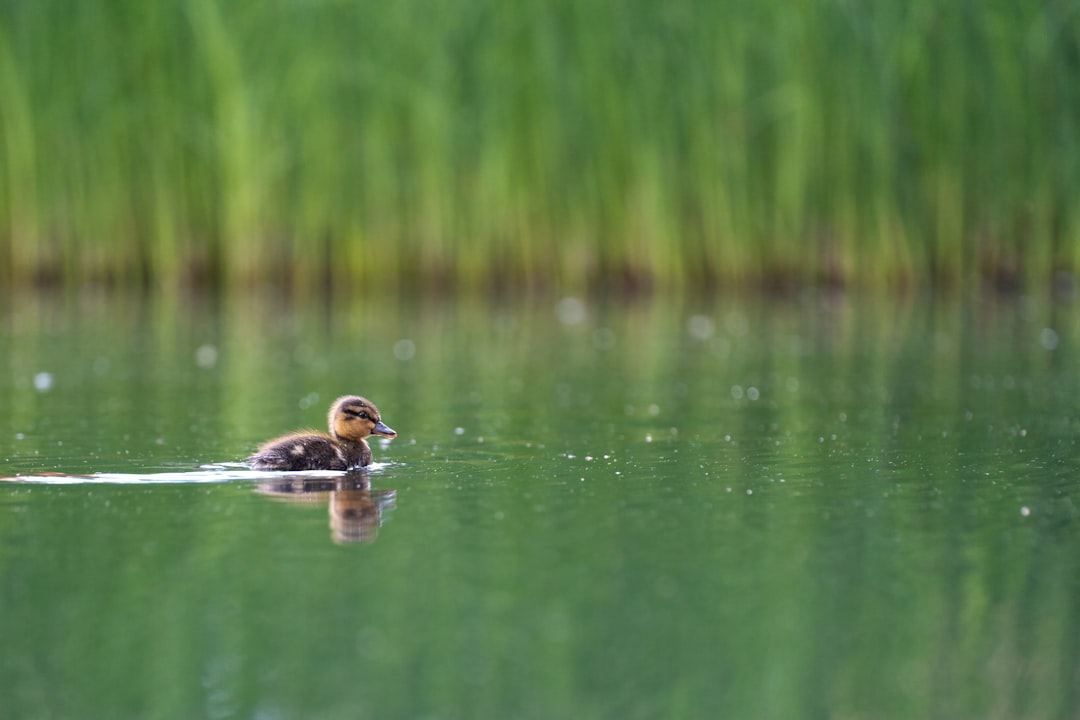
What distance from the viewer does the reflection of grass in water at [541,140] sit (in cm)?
1688

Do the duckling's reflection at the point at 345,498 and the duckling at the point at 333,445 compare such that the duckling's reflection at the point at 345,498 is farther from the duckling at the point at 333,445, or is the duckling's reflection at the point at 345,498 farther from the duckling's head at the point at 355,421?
the duckling's head at the point at 355,421

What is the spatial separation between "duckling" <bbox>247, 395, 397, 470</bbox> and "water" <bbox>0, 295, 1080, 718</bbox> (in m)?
0.13

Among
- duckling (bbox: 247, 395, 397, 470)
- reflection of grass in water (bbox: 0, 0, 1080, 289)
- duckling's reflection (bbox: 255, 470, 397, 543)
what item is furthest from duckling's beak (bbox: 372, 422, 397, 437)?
reflection of grass in water (bbox: 0, 0, 1080, 289)

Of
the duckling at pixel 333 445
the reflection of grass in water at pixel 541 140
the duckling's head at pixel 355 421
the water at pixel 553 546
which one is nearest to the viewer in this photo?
the water at pixel 553 546

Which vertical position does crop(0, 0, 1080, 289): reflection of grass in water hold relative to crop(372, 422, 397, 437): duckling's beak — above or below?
above

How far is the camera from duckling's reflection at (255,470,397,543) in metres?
6.17

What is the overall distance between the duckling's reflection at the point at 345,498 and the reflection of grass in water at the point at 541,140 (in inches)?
389

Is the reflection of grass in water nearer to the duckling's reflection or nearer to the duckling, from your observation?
the duckling

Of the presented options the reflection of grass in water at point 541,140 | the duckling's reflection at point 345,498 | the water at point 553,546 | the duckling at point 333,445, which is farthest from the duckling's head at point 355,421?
the reflection of grass in water at point 541,140

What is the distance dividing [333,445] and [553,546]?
2.15m

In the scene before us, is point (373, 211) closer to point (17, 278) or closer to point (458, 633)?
point (17, 278)

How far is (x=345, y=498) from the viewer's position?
693 cm

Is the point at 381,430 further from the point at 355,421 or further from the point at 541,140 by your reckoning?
the point at 541,140

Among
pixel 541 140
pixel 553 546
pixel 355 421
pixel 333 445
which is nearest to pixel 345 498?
pixel 333 445
